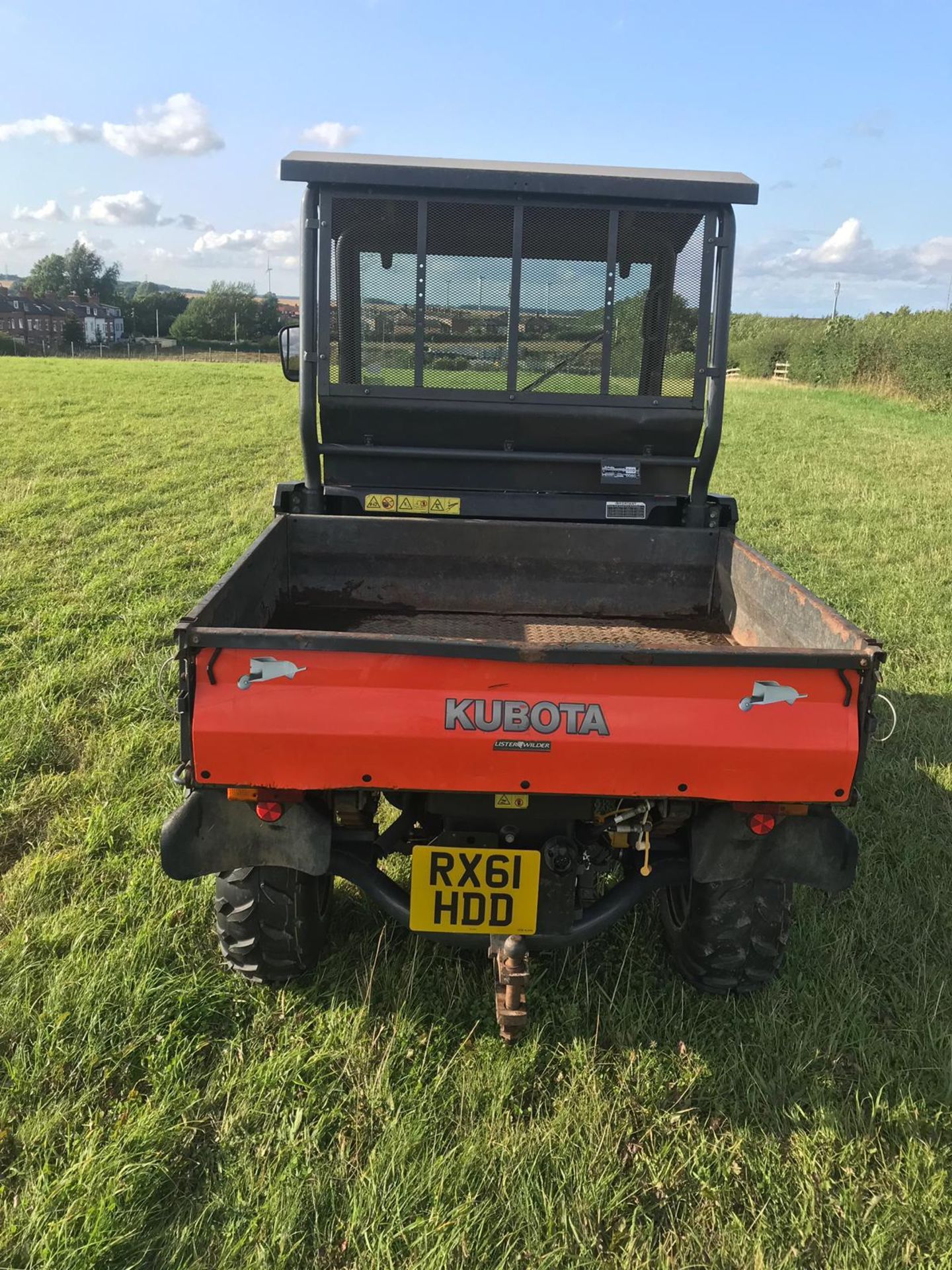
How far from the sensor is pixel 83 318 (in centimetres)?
10088

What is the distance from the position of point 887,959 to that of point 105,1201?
255 cm

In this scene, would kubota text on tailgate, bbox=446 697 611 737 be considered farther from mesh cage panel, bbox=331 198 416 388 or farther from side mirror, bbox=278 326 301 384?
side mirror, bbox=278 326 301 384

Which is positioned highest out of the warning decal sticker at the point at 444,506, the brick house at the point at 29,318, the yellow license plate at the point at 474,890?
the brick house at the point at 29,318

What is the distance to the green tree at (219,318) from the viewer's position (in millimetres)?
85875

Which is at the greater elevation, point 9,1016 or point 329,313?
point 329,313

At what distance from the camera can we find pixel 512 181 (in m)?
3.74

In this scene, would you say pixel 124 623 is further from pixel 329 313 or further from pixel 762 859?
pixel 762 859

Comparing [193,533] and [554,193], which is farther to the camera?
[193,533]

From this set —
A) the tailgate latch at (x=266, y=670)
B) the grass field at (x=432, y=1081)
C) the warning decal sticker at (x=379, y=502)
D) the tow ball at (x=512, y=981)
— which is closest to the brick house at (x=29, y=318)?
the warning decal sticker at (x=379, y=502)

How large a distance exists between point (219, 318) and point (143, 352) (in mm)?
25690

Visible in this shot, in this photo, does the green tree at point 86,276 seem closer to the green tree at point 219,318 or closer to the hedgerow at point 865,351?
the green tree at point 219,318

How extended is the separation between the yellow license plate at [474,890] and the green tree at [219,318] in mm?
88566

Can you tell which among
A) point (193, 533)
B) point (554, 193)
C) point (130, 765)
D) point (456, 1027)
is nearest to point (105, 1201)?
point (456, 1027)

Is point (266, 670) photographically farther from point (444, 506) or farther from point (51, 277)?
point (51, 277)
